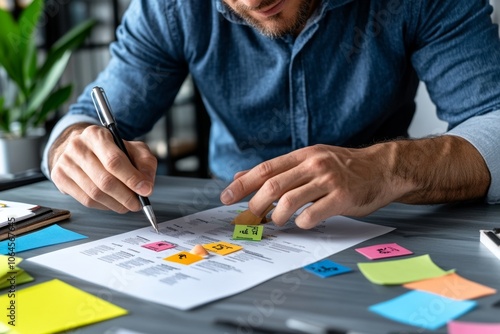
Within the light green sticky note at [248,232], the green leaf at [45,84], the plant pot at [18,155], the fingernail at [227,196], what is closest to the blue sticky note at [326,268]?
the light green sticky note at [248,232]

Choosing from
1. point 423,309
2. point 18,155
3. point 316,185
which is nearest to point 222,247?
point 316,185

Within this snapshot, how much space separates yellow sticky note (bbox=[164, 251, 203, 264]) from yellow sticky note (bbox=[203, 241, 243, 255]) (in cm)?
3

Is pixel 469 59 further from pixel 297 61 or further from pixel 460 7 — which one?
pixel 297 61

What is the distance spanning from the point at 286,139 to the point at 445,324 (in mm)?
926

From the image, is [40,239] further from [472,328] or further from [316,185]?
[472,328]

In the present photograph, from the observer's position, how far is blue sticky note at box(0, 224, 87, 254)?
86 cm

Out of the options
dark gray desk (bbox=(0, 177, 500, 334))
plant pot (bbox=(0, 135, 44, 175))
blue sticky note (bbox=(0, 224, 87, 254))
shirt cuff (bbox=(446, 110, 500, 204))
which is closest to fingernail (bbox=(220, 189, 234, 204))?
dark gray desk (bbox=(0, 177, 500, 334))

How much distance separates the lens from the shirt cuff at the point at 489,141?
1056mm

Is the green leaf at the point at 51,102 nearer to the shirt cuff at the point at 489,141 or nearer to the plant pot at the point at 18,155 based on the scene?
the plant pot at the point at 18,155

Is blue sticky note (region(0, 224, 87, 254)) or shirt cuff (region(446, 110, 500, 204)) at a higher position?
shirt cuff (region(446, 110, 500, 204))

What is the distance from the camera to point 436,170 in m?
1.03

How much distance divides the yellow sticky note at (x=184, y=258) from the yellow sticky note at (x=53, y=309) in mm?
127

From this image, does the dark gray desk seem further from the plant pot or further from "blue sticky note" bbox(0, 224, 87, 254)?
the plant pot

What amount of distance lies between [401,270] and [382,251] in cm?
7
